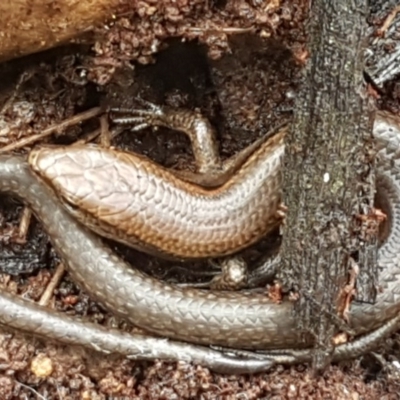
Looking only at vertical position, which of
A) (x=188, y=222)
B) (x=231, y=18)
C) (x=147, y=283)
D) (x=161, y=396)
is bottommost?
(x=161, y=396)

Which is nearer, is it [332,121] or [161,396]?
[332,121]

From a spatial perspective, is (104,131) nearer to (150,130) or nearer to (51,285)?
(150,130)

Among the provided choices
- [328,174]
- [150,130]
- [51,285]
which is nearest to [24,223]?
[51,285]

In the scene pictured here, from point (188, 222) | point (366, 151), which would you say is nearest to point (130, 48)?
point (188, 222)

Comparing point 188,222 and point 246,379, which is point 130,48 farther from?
point 246,379

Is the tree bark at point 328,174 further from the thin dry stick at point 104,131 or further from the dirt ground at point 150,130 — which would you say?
the thin dry stick at point 104,131

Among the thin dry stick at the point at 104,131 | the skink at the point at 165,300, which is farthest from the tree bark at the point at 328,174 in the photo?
the thin dry stick at the point at 104,131

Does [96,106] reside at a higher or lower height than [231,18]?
lower
